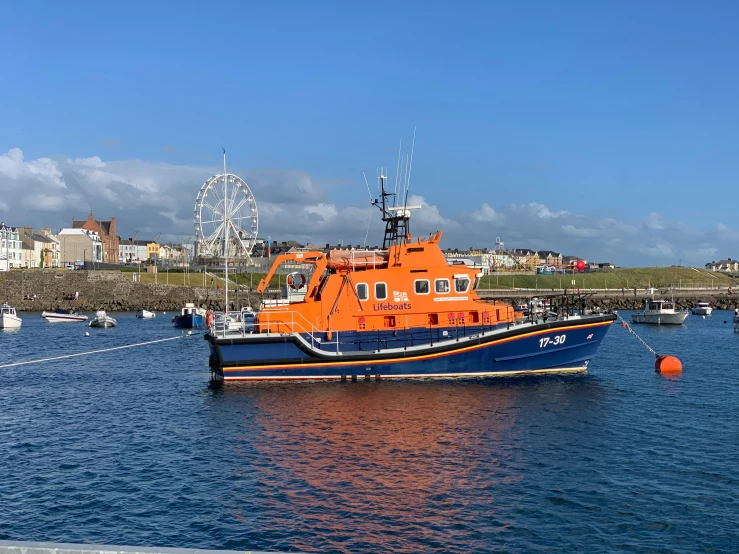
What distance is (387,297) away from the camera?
28.5 metres

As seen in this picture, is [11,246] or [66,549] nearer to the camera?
[66,549]

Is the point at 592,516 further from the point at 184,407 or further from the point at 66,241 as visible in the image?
the point at 66,241

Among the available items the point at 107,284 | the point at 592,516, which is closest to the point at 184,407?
the point at 592,516

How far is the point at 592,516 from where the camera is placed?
13227 millimetres

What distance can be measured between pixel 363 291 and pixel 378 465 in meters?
12.6

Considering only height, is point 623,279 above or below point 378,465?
above

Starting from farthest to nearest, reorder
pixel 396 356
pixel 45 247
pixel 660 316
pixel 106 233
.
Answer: pixel 106 233
pixel 45 247
pixel 660 316
pixel 396 356

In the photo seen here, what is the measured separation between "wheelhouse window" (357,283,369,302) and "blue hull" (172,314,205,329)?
38.7 metres

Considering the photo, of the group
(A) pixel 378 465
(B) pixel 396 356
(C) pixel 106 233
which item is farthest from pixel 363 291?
(C) pixel 106 233

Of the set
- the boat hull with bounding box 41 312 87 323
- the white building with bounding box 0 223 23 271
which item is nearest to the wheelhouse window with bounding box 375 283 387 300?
the boat hull with bounding box 41 312 87 323

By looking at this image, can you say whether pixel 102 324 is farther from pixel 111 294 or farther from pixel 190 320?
pixel 111 294

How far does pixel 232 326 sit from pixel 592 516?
17.9 metres

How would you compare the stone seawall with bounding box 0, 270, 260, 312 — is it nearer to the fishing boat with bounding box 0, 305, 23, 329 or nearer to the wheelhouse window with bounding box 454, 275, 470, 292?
the fishing boat with bounding box 0, 305, 23, 329

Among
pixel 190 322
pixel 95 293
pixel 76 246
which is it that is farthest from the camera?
pixel 76 246
